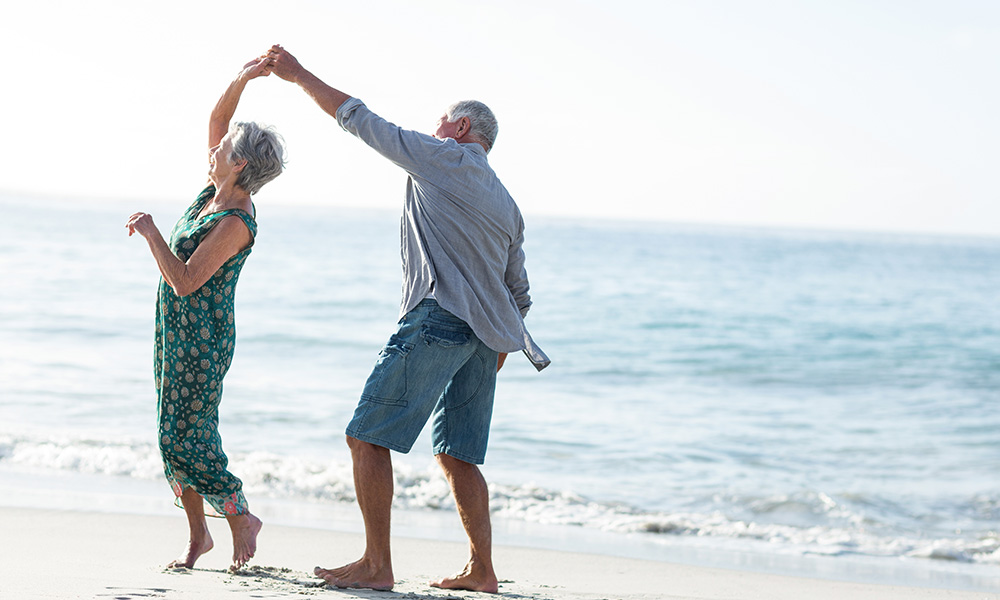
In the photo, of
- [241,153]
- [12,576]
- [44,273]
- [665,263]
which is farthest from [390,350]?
[665,263]

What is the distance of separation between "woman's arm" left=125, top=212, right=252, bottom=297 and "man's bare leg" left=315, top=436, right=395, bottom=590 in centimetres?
69

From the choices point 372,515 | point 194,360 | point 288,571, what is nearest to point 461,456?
point 372,515

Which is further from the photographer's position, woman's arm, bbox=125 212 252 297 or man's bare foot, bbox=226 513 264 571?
man's bare foot, bbox=226 513 264 571

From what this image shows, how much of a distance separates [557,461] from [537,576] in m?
3.13

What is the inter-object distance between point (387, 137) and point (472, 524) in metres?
1.34

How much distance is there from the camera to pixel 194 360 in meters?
3.11

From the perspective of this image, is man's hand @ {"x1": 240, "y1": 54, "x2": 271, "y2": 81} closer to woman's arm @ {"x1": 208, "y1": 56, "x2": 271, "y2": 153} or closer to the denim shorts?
woman's arm @ {"x1": 208, "y1": 56, "x2": 271, "y2": 153}

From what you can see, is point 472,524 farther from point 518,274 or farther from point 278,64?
point 278,64

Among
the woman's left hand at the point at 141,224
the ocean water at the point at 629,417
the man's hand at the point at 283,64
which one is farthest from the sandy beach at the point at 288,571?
the man's hand at the point at 283,64

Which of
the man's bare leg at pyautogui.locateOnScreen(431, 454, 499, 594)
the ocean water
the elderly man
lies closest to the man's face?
the elderly man

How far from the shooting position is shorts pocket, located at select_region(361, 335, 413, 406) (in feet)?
9.81

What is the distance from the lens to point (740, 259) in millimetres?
47344

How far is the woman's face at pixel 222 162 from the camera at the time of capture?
3.09 meters

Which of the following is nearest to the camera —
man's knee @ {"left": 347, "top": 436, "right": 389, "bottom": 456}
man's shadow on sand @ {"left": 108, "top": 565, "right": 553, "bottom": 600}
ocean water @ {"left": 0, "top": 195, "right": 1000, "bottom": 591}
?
man's shadow on sand @ {"left": 108, "top": 565, "right": 553, "bottom": 600}
